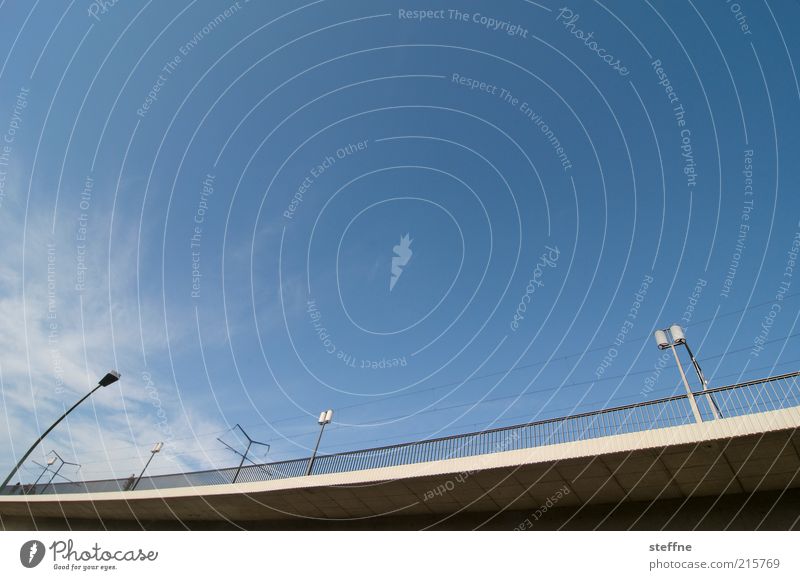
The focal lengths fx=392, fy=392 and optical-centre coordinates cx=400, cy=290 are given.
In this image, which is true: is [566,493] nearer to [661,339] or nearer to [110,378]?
[661,339]

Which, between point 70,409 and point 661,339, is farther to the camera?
point 70,409

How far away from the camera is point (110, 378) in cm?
2436

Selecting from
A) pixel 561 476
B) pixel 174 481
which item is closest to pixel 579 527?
pixel 561 476

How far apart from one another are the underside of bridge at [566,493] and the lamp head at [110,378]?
8.25m

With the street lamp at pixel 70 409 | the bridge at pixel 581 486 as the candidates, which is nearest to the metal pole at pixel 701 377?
the bridge at pixel 581 486

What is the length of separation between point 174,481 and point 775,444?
30.2 metres

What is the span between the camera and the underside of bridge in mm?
11781

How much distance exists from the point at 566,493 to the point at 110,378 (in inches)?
1029
